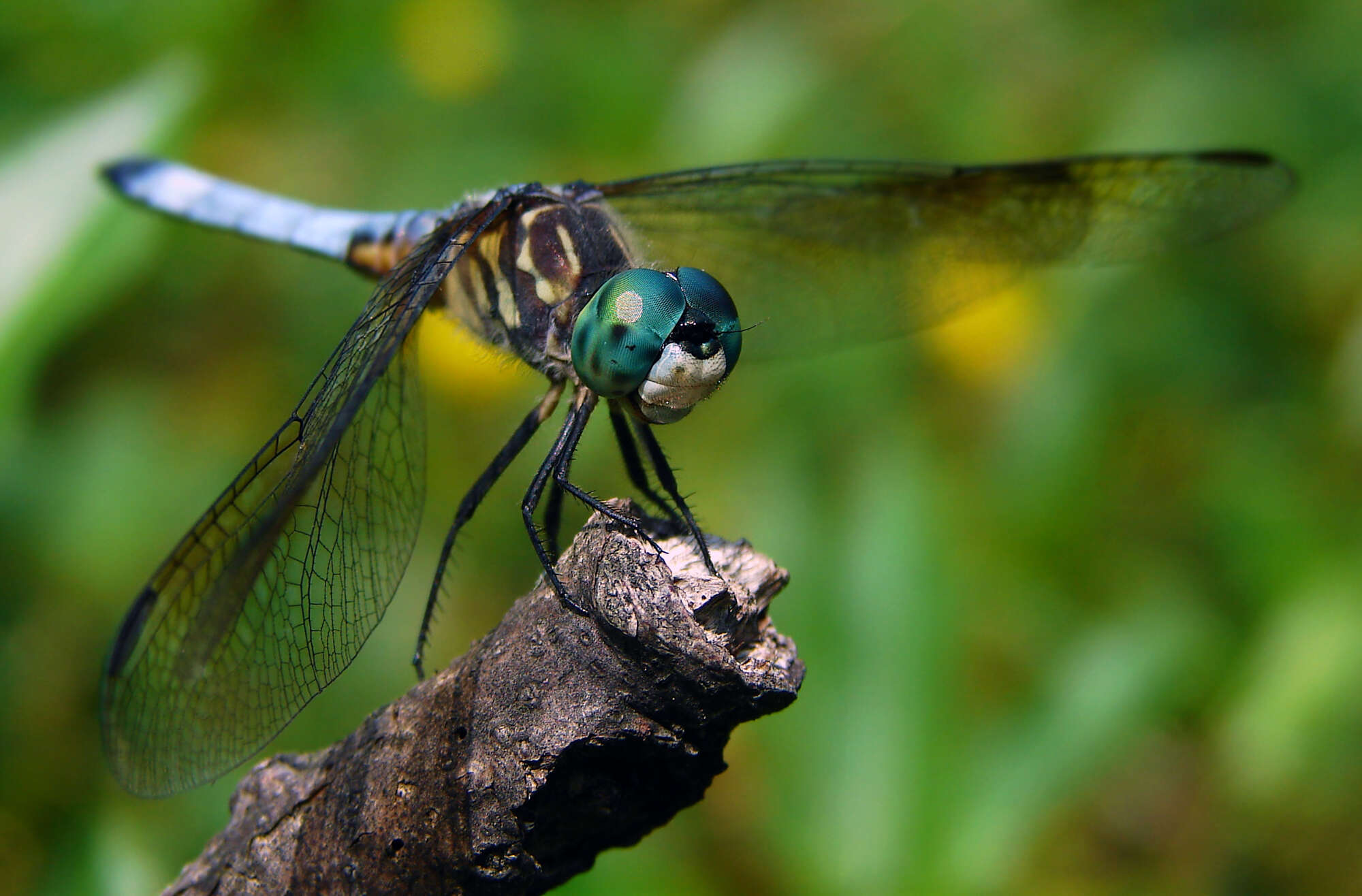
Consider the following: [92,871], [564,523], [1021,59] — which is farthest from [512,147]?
[92,871]

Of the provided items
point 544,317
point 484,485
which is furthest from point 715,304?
point 484,485

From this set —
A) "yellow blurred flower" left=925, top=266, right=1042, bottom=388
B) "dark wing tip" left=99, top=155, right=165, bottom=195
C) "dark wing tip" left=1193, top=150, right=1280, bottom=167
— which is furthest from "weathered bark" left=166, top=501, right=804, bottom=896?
"yellow blurred flower" left=925, top=266, right=1042, bottom=388

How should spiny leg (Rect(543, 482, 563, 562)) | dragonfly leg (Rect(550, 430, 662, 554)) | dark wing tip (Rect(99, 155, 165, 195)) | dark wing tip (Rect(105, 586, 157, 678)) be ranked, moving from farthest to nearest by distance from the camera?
1. dark wing tip (Rect(99, 155, 165, 195))
2. spiny leg (Rect(543, 482, 563, 562))
3. dark wing tip (Rect(105, 586, 157, 678))
4. dragonfly leg (Rect(550, 430, 662, 554))

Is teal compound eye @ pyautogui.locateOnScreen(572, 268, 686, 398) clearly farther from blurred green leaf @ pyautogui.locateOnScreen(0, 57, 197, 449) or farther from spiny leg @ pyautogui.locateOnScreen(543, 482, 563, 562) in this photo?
blurred green leaf @ pyautogui.locateOnScreen(0, 57, 197, 449)

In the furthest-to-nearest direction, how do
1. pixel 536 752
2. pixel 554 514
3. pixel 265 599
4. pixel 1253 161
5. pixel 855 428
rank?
pixel 855 428, pixel 1253 161, pixel 554 514, pixel 265 599, pixel 536 752

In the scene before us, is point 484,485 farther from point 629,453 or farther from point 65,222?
point 65,222

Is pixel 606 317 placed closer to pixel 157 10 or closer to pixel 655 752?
pixel 655 752

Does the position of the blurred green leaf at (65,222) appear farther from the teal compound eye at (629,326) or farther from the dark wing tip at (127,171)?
the teal compound eye at (629,326)

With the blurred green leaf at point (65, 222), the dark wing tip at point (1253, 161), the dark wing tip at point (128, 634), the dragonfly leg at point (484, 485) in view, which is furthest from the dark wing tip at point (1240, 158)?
the blurred green leaf at point (65, 222)
